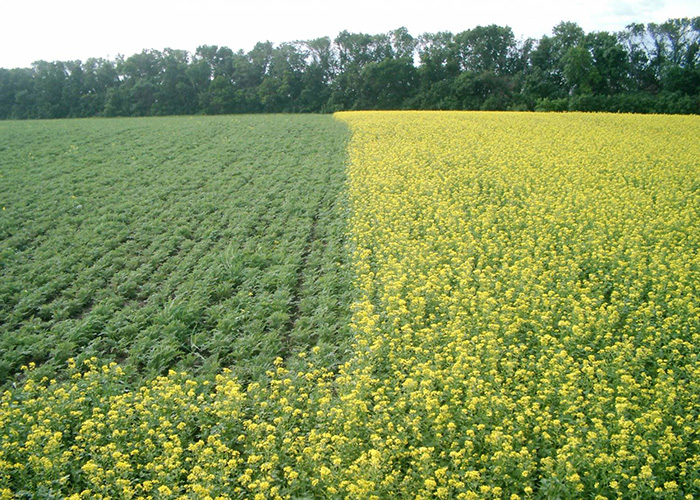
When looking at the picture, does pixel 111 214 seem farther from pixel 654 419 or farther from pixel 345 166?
pixel 654 419

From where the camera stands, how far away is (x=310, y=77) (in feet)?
198

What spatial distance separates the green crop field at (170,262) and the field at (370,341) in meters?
0.06

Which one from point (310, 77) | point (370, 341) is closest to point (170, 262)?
point (370, 341)

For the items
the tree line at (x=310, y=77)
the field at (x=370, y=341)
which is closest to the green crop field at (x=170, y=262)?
the field at (x=370, y=341)

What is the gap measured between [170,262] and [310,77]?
55362mm

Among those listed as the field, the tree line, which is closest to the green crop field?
the field

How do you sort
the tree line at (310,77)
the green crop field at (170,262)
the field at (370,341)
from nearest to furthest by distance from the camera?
the field at (370,341) < the green crop field at (170,262) < the tree line at (310,77)

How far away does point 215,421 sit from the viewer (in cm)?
521

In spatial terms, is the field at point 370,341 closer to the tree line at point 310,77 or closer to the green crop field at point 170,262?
the green crop field at point 170,262

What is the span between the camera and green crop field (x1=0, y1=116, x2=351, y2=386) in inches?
273

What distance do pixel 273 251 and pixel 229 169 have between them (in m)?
9.02

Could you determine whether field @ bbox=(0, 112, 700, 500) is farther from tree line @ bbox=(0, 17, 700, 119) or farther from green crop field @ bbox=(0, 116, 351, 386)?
tree line @ bbox=(0, 17, 700, 119)

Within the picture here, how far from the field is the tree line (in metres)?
41.2

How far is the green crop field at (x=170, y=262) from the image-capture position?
6.94m
